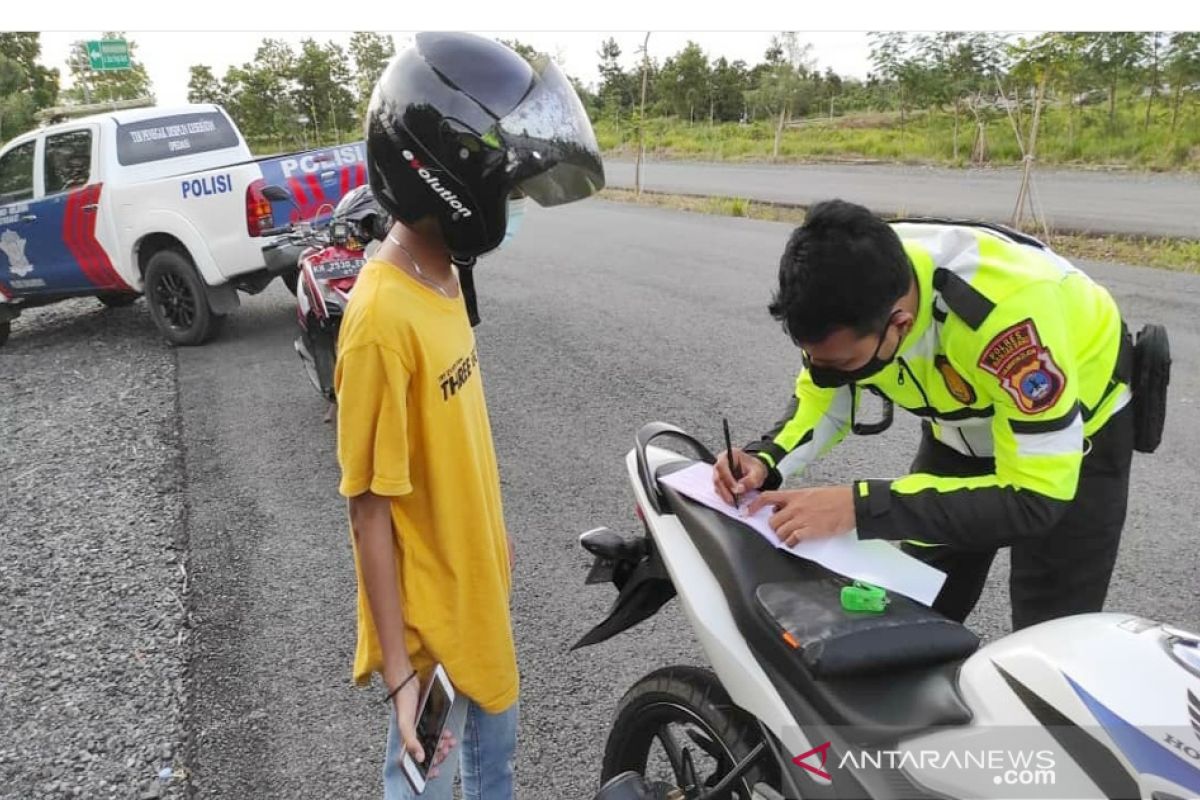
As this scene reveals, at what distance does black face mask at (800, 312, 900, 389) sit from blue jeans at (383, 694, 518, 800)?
3.13ft

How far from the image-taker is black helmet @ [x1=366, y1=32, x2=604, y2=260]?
61.9 inches

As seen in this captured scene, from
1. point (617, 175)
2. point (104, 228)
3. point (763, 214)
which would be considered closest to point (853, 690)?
point (104, 228)

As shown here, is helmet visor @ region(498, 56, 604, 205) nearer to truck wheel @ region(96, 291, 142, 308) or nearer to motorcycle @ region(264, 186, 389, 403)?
motorcycle @ region(264, 186, 389, 403)

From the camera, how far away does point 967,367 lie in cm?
180

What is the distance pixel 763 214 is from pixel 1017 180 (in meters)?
6.70

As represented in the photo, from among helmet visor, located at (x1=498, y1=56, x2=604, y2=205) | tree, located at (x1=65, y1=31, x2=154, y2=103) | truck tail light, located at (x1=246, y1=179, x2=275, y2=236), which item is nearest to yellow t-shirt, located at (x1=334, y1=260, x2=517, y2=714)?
helmet visor, located at (x1=498, y1=56, x2=604, y2=205)

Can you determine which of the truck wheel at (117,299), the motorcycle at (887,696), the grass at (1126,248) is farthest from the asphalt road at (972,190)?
the motorcycle at (887,696)

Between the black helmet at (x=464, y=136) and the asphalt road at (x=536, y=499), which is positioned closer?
the black helmet at (x=464, y=136)

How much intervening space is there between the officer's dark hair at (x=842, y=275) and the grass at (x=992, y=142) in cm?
1969

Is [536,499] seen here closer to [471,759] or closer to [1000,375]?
[471,759]

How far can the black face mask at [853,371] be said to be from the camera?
67.3 inches

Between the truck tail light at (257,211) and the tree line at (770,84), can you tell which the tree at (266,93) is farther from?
the truck tail light at (257,211)

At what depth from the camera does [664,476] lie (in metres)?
2.12

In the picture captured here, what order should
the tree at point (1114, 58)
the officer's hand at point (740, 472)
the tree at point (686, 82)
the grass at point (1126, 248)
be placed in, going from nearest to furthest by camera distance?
the officer's hand at point (740, 472) < the grass at point (1126, 248) < the tree at point (1114, 58) < the tree at point (686, 82)
